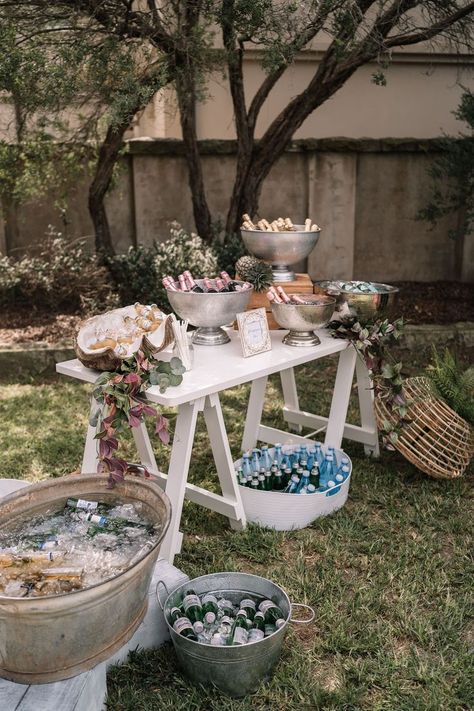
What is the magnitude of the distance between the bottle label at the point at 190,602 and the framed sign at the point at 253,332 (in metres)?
1.13

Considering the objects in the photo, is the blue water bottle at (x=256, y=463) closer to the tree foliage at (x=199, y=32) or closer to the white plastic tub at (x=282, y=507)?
the white plastic tub at (x=282, y=507)

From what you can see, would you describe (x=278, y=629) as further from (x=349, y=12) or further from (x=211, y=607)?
(x=349, y=12)

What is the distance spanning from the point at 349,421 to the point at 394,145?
11.8ft

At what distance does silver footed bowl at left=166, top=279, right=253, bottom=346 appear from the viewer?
323 cm

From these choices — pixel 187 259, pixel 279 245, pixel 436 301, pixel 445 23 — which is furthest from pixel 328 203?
pixel 279 245

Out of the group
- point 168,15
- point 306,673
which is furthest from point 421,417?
point 168,15

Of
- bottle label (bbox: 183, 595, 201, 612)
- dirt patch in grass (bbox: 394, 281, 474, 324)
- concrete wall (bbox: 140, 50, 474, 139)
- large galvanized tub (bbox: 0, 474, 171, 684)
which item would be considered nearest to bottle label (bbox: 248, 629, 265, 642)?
bottle label (bbox: 183, 595, 201, 612)

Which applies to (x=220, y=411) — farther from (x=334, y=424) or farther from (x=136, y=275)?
(x=136, y=275)

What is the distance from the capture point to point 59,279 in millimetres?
6215

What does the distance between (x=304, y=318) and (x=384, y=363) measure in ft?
1.56

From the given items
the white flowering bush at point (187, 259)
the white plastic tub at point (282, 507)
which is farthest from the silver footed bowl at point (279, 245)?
the white flowering bush at point (187, 259)

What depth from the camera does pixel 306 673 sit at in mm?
2482

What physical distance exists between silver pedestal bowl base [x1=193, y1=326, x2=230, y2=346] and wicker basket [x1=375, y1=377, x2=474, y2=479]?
943 millimetres

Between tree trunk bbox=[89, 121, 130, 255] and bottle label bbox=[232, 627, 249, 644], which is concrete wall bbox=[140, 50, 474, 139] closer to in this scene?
tree trunk bbox=[89, 121, 130, 255]
